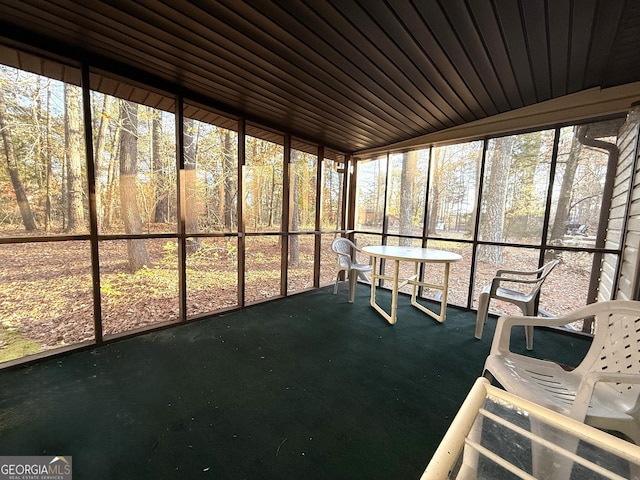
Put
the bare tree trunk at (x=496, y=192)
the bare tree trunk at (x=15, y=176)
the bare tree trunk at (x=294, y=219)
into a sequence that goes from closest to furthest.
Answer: the bare tree trunk at (x=15, y=176), the bare tree trunk at (x=496, y=192), the bare tree trunk at (x=294, y=219)

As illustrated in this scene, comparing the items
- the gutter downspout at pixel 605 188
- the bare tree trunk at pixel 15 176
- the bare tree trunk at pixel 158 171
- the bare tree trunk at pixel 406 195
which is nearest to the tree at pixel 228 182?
the bare tree trunk at pixel 158 171

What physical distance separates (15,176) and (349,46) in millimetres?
3177

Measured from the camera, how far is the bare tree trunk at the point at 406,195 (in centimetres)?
459

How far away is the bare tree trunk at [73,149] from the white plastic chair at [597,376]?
377 cm

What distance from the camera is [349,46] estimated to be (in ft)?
6.55

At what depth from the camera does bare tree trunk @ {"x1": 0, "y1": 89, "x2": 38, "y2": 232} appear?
7.38ft

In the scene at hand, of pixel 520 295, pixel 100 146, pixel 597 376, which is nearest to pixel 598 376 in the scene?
pixel 597 376

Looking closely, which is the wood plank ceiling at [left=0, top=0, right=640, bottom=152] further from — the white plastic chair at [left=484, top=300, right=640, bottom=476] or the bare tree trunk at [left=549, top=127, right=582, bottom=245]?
the white plastic chair at [left=484, top=300, right=640, bottom=476]

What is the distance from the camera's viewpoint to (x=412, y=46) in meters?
2.01

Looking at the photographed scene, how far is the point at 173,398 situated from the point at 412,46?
3.23 m

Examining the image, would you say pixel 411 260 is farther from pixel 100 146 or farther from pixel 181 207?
pixel 100 146

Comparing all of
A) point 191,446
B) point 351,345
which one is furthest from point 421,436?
point 191,446

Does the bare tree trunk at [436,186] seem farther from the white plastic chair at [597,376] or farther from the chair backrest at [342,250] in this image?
the white plastic chair at [597,376]

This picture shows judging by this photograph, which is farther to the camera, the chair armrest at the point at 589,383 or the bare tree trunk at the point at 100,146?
the bare tree trunk at the point at 100,146
